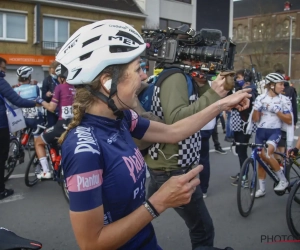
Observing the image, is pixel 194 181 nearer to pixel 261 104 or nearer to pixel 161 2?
pixel 261 104

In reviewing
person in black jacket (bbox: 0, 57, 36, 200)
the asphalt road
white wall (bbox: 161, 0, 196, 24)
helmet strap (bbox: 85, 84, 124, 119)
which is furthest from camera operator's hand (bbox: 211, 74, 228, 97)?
white wall (bbox: 161, 0, 196, 24)

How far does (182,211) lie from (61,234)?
1.97 meters

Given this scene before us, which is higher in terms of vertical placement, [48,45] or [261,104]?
[48,45]

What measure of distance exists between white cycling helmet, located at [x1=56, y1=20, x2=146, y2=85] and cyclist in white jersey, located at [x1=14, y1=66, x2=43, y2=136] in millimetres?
4559

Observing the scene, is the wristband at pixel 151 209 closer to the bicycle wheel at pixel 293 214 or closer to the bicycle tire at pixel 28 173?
the bicycle wheel at pixel 293 214

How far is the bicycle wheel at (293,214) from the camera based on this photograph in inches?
150

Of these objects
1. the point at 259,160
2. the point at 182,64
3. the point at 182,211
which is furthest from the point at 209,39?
the point at 259,160

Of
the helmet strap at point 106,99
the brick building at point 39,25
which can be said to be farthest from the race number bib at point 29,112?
the brick building at point 39,25

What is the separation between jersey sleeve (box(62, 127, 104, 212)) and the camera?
1348 millimetres

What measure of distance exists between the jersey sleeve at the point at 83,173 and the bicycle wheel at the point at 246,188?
3.41 meters

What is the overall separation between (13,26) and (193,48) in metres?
21.7

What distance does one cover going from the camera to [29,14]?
2191 cm

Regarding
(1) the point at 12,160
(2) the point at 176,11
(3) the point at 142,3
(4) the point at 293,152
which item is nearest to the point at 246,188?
(4) the point at 293,152

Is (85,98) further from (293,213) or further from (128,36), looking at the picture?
(293,213)
